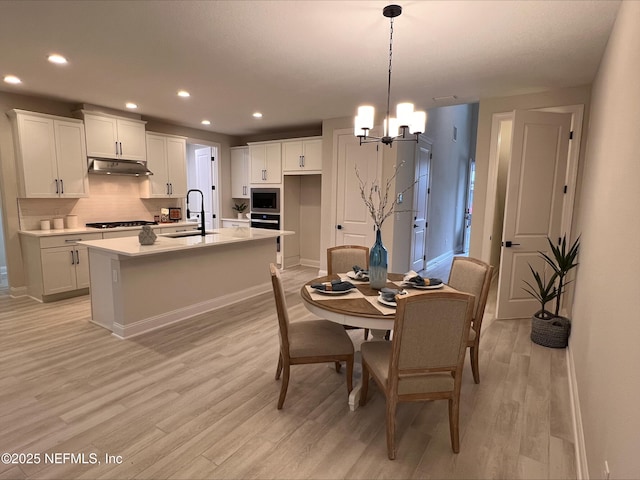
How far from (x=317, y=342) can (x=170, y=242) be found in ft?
7.63

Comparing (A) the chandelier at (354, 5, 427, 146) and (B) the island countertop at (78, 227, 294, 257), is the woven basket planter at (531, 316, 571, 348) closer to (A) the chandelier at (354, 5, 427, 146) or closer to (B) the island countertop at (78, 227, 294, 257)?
(A) the chandelier at (354, 5, 427, 146)

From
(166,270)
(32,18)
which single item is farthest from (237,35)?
(166,270)

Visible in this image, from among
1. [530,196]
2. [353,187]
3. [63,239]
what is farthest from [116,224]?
[530,196]

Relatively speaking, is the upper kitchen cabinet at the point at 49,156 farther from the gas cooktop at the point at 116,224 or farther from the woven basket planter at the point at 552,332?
the woven basket planter at the point at 552,332

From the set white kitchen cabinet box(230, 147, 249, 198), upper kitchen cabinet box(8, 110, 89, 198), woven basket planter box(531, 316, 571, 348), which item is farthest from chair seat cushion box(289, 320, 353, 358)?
white kitchen cabinet box(230, 147, 249, 198)

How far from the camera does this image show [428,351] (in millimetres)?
1796

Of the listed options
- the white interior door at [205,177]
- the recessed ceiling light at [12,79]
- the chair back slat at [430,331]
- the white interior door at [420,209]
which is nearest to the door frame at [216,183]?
the white interior door at [205,177]

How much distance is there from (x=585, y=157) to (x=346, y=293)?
10.6 ft

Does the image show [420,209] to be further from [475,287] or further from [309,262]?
[475,287]

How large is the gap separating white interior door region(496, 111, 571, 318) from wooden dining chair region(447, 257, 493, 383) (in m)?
1.42

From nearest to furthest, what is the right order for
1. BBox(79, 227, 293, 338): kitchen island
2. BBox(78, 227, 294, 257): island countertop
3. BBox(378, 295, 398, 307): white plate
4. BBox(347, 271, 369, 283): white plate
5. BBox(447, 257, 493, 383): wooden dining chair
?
BBox(378, 295, 398, 307): white plate, BBox(447, 257, 493, 383): wooden dining chair, BBox(347, 271, 369, 283): white plate, BBox(78, 227, 294, 257): island countertop, BBox(79, 227, 293, 338): kitchen island

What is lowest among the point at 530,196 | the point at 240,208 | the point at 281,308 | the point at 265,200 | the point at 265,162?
the point at 281,308

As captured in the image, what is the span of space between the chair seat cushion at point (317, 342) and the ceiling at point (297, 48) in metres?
2.23

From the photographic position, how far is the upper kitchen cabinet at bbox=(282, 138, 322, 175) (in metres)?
5.97
